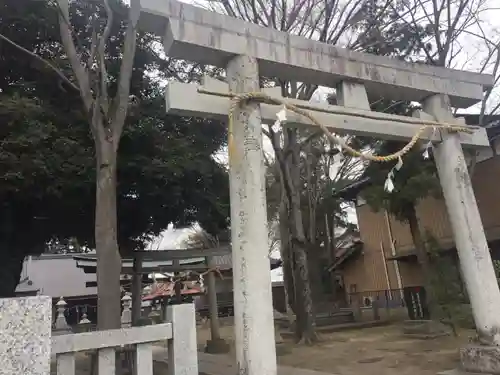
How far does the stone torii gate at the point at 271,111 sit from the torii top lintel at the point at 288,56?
13 millimetres

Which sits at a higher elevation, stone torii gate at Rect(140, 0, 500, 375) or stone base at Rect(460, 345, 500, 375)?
stone torii gate at Rect(140, 0, 500, 375)

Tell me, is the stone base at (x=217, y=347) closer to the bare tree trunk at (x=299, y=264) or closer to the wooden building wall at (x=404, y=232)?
the bare tree trunk at (x=299, y=264)

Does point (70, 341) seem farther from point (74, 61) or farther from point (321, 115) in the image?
point (74, 61)

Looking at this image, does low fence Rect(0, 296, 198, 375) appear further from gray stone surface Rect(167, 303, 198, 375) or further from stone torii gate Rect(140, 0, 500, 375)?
stone torii gate Rect(140, 0, 500, 375)

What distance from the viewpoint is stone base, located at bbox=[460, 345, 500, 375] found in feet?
18.4

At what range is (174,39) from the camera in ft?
15.8

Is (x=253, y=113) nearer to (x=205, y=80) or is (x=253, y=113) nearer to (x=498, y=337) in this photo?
(x=205, y=80)

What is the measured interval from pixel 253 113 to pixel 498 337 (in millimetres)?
4455

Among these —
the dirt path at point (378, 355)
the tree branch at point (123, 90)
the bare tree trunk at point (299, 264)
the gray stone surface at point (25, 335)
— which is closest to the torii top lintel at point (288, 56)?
the tree branch at point (123, 90)

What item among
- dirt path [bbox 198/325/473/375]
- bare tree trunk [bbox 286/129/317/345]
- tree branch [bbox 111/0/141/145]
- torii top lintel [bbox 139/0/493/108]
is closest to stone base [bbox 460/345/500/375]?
dirt path [bbox 198/325/473/375]

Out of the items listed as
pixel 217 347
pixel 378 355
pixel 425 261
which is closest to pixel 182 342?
pixel 378 355

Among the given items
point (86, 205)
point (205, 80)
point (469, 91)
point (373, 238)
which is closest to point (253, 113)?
point (205, 80)

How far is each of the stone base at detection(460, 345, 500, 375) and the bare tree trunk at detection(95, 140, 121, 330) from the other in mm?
5012

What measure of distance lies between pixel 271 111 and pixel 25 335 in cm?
386
